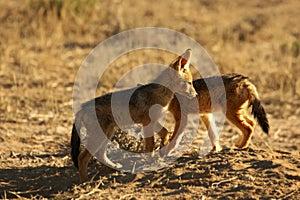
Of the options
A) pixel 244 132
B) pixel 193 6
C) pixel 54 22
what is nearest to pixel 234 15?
pixel 193 6

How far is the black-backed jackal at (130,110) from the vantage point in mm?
7504

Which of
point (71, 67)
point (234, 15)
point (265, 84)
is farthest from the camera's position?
point (234, 15)

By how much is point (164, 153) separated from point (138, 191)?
1.07m

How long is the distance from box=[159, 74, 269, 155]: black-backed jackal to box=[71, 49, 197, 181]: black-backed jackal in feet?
1.02

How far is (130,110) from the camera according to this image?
7.88 meters

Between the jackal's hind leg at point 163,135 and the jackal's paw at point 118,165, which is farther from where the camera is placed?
the jackal's hind leg at point 163,135

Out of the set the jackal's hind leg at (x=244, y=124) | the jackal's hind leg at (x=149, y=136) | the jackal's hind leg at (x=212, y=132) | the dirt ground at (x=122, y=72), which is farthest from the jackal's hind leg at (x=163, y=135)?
the jackal's hind leg at (x=244, y=124)

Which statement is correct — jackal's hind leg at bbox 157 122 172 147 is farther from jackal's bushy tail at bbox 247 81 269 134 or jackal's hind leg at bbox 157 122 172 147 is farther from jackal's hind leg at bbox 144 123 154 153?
jackal's bushy tail at bbox 247 81 269 134

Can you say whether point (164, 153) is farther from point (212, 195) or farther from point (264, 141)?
point (264, 141)

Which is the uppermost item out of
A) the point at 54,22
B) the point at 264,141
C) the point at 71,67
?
the point at 54,22

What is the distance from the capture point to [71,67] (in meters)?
14.2

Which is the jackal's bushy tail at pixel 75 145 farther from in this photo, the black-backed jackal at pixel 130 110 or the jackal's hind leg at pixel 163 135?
the jackal's hind leg at pixel 163 135

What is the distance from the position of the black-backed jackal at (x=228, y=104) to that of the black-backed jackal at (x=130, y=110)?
31 centimetres

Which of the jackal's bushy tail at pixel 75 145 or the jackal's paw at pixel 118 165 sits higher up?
the jackal's bushy tail at pixel 75 145
